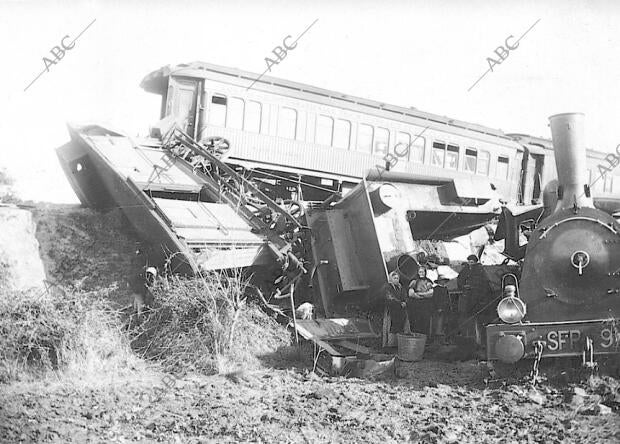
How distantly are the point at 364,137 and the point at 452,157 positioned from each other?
151 inches

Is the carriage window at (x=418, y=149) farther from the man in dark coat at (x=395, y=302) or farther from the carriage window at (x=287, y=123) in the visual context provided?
the man in dark coat at (x=395, y=302)

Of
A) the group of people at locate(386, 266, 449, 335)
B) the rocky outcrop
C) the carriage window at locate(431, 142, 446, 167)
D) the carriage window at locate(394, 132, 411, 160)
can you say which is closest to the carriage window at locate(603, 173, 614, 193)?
the carriage window at locate(431, 142, 446, 167)

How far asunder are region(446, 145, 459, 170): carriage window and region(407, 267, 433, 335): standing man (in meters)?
12.4

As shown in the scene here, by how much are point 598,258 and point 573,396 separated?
1829 millimetres

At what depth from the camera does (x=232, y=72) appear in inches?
672

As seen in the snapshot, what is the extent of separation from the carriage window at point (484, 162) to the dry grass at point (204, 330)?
15360 millimetres

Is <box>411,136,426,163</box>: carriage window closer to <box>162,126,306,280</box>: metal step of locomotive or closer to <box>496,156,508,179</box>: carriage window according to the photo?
<box>496,156,508,179</box>: carriage window

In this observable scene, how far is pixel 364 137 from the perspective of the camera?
1920cm

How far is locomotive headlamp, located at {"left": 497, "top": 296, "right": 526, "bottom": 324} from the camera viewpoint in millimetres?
6723

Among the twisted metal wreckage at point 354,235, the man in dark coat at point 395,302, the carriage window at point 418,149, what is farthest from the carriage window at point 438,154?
the man in dark coat at point 395,302

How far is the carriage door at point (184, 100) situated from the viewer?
54.0ft

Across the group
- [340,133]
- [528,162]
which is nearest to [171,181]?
[340,133]

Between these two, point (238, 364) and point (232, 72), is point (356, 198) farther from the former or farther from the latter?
point (232, 72)

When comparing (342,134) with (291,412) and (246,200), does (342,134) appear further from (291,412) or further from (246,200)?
(291,412)
